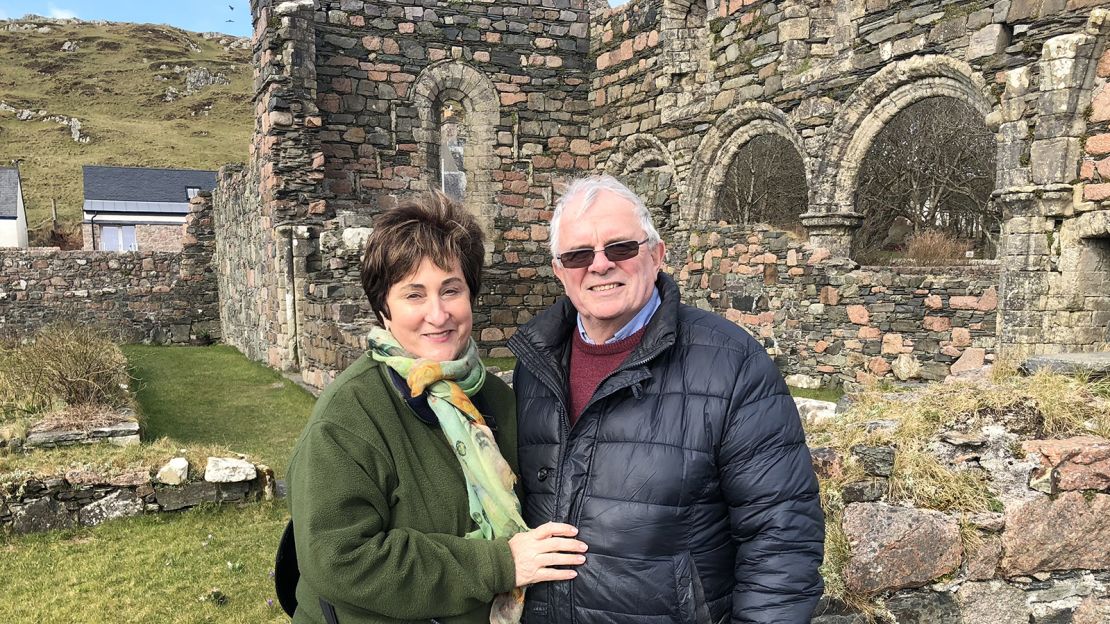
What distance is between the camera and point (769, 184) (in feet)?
92.9

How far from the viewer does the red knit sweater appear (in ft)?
6.75

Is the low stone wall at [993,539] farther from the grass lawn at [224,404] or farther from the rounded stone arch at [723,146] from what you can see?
the rounded stone arch at [723,146]

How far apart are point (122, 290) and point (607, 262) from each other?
820 inches

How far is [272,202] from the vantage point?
38.5 ft

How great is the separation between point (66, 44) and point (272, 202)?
3629 inches

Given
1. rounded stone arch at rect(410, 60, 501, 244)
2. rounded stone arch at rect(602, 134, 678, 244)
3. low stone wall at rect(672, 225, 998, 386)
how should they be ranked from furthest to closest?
rounded stone arch at rect(410, 60, 501, 244) < rounded stone arch at rect(602, 134, 678, 244) < low stone wall at rect(672, 225, 998, 386)

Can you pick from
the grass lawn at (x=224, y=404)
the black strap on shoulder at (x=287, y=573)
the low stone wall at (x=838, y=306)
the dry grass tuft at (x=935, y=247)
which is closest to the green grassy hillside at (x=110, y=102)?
the grass lawn at (x=224, y=404)

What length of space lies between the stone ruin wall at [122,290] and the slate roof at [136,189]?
70.7 feet

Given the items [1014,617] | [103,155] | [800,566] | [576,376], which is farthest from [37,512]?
[103,155]

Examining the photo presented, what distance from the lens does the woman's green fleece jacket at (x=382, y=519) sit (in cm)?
171

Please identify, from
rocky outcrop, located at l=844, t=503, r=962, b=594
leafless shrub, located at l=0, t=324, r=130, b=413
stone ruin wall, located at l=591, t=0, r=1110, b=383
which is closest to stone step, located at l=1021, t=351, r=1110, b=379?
rocky outcrop, located at l=844, t=503, r=962, b=594

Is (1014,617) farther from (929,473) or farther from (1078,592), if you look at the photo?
(929,473)

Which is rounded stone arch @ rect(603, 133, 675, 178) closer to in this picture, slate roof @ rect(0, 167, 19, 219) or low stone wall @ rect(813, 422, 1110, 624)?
low stone wall @ rect(813, 422, 1110, 624)

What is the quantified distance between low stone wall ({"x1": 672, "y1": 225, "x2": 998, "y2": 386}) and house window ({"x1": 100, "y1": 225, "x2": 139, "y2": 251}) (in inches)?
1530
